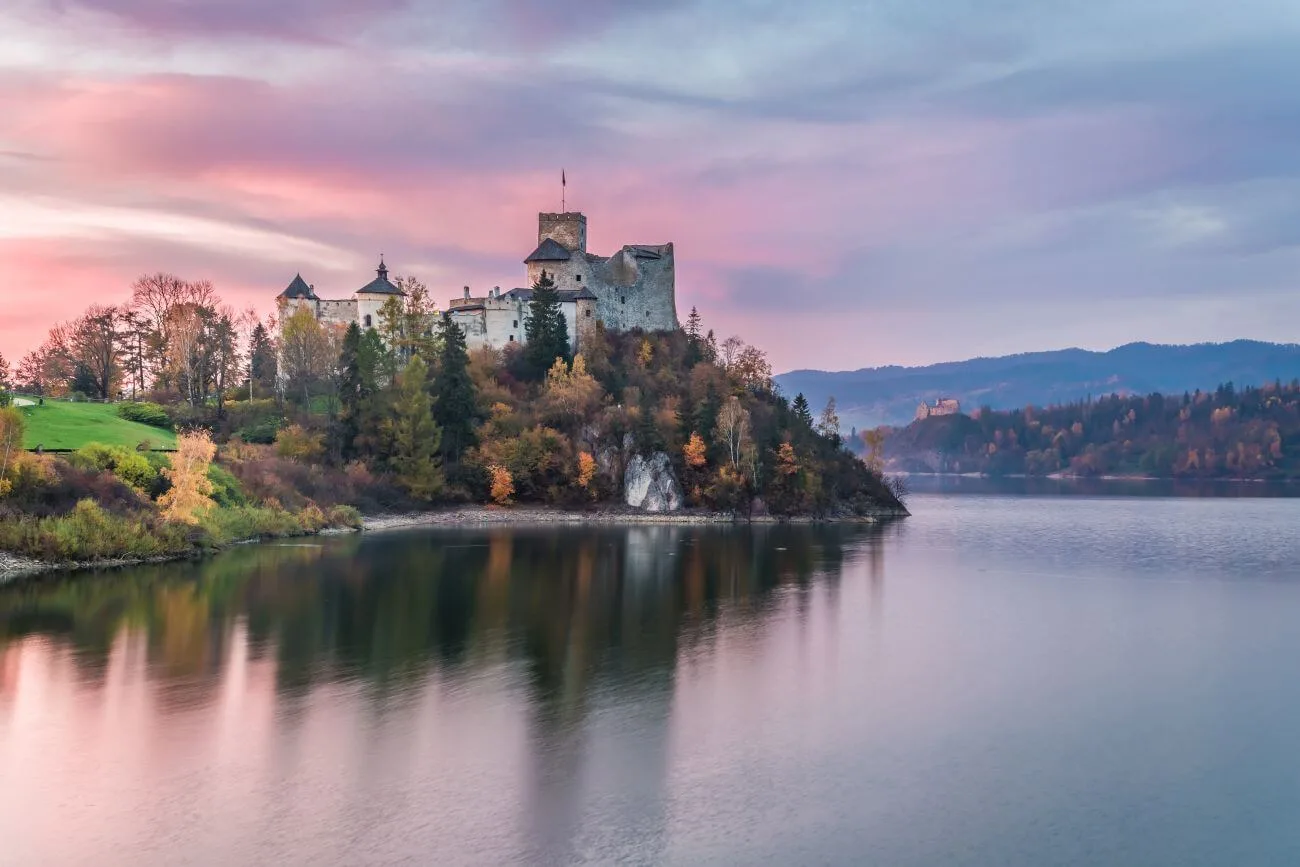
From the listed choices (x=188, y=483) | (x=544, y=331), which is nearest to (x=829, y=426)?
(x=544, y=331)

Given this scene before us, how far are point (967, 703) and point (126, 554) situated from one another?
3183 cm

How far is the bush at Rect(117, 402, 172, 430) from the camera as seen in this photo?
61.9 m

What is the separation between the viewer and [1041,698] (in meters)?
22.7

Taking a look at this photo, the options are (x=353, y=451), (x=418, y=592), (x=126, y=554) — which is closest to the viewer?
(x=418, y=592)

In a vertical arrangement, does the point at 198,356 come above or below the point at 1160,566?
above

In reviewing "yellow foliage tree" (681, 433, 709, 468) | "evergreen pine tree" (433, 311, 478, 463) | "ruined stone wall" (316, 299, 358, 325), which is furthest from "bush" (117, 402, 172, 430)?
"yellow foliage tree" (681, 433, 709, 468)

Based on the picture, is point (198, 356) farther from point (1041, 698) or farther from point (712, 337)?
point (1041, 698)

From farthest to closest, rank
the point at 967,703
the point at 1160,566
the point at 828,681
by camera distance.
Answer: the point at 1160,566 → the point at 828,681 → the point at 967,703

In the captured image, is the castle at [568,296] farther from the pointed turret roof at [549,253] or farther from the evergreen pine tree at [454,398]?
the evergreen pine tree at [454,398]

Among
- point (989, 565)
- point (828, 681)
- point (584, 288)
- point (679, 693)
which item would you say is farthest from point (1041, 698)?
point (584, 288)

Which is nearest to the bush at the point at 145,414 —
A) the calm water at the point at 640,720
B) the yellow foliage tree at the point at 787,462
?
the calm water at the point at 640,720

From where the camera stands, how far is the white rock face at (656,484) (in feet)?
232

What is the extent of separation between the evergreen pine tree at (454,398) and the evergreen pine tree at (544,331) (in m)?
5.88

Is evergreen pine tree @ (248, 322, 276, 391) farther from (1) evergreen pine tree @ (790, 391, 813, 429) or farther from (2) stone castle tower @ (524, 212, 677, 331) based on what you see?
(1) evergreen pine tree @ (790, 391, 813, 429)
